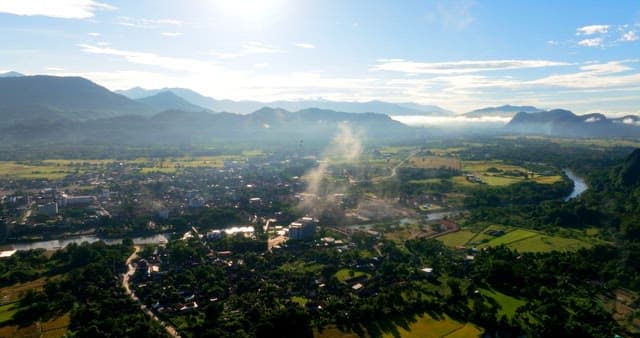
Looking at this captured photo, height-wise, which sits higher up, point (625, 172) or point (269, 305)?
point (625, 172)

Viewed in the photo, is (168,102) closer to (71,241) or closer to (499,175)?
(499,175)

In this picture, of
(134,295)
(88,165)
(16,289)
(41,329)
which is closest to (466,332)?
(134,295)

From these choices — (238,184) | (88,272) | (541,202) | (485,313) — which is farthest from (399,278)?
(238,184)

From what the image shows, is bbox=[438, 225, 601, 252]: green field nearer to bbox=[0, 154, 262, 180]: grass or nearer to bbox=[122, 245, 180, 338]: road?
bbox=[122, 245, 180, 338]: road

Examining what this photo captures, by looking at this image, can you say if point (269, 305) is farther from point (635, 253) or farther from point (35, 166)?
point (35, 166)

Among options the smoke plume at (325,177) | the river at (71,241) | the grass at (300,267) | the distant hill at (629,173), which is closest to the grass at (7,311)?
the river at (71,241)

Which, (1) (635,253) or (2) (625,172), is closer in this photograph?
(1) (635,253)

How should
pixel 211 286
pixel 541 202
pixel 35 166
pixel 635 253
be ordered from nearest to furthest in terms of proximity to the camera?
pixel 211 286, pixel 635 253, pixel 541 202, pixel 35 166
